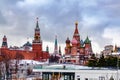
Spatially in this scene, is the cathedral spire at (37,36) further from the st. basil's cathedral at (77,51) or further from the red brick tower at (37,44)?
the st. basil's cathedral at (77,51)

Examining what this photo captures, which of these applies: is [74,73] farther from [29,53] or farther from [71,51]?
[29,53]

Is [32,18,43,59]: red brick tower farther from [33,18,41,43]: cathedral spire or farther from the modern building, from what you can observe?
the modern building

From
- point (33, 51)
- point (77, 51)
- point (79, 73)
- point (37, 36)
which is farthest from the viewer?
point (33, 51)

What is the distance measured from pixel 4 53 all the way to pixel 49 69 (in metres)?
82.3

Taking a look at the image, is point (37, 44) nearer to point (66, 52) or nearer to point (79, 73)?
point (66, 52)

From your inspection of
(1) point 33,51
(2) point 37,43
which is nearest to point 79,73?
(2) point 37,43

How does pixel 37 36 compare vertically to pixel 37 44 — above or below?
above

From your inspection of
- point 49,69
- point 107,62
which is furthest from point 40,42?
point 49,69

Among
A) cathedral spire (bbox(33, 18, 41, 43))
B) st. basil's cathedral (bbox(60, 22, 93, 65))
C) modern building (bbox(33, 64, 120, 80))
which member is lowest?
modern building (bbox(33, 64, 120, 80))

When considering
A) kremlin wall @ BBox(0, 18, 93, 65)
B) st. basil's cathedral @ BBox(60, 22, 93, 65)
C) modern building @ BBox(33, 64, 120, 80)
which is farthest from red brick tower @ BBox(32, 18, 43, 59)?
modern building @ BBox(33, 64, 120, 80)

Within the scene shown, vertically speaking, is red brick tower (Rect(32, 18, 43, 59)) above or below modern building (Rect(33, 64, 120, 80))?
above

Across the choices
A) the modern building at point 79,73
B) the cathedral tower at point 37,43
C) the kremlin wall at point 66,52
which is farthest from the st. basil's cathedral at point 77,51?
the modern building at point 79,73

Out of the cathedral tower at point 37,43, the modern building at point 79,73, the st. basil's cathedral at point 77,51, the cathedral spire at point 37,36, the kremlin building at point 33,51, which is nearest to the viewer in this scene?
the modern building at point 79,73

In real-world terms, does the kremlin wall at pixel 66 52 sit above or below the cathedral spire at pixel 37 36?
below
